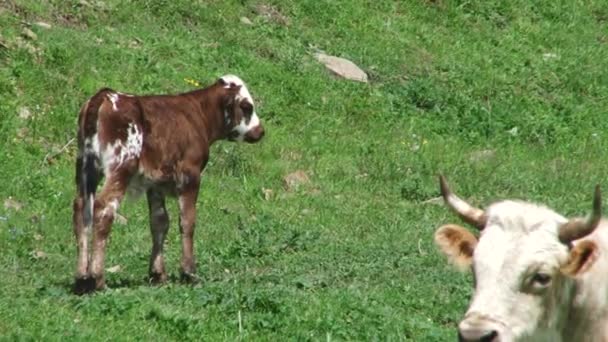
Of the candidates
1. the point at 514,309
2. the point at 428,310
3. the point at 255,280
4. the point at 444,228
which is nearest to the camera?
the point at 514,309

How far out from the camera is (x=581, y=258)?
7645 mm

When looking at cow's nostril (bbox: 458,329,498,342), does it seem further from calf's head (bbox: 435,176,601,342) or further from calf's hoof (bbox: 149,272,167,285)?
calf's hoof (bbox: 149,272,167,285)

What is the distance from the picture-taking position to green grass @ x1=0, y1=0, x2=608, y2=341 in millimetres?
11734

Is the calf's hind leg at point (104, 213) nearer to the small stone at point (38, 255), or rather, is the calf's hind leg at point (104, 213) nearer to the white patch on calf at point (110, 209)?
the white patch on calf at point (110, 209)

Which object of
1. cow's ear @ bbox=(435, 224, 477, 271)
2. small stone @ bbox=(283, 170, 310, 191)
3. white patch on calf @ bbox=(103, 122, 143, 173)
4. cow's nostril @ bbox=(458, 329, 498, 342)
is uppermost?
cow's nostril @ bbox=(458, 329, 498, 342)

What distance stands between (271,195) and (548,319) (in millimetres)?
10458

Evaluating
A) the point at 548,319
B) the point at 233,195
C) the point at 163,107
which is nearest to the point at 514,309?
the point at 548,319

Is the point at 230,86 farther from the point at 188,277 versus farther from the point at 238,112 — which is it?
the point at 188,277

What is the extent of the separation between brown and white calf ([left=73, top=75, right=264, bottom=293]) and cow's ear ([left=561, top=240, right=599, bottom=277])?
5898mm

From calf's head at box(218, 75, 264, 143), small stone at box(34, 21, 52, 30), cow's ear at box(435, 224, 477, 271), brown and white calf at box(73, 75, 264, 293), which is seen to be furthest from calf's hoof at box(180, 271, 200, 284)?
small stone at box(34, 21, 52, 30)

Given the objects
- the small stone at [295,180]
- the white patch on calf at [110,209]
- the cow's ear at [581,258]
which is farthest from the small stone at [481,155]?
the cow's ear at [581,258]

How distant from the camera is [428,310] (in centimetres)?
1239

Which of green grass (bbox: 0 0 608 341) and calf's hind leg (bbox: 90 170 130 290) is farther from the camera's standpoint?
calf's hind leg (bbox: 90 170 130 290)

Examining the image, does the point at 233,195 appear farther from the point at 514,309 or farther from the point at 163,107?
the point at 514,309
